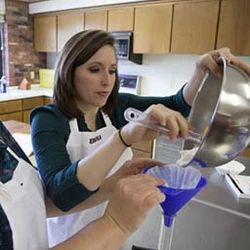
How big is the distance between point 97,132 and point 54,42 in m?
3.09

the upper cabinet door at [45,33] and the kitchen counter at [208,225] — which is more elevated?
the upper cabinet door at [45,33]

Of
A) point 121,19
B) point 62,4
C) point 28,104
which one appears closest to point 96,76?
point 121,19

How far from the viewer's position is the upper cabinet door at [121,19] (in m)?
2.94

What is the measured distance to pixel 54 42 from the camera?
3729mm

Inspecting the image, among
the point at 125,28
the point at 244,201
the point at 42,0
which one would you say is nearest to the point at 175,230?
the point at 244,201

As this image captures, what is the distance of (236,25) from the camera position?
7.57ft

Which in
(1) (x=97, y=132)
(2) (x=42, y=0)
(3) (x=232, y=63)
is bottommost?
(1) (x=97, y=132)

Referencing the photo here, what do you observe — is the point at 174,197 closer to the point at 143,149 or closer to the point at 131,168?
the point at 131,168

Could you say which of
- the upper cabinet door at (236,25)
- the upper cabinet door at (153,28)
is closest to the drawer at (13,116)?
the upper cabinet door at (153,28)

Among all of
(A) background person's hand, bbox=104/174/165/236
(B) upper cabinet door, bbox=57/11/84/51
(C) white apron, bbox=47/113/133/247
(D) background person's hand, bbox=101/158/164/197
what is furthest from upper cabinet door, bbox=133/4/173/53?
(A) background person's hand, bbox=104/174/165/236

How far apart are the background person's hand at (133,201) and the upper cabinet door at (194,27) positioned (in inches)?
88.7

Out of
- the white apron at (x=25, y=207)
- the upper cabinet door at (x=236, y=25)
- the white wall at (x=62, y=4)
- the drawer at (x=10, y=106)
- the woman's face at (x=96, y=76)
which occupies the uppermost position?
the white wall at (x=62, y=4)

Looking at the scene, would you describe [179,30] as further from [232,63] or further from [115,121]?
[232,63]

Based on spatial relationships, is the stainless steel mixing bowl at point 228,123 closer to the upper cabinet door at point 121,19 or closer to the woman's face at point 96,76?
the woman's face at point 96,76
